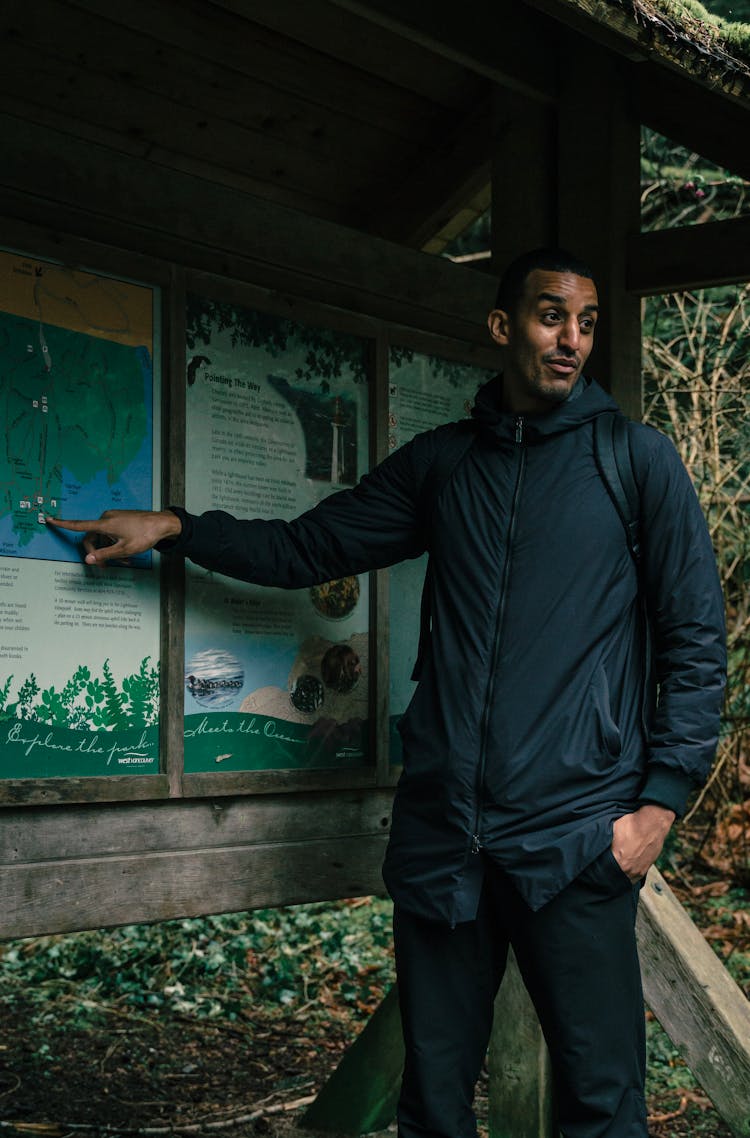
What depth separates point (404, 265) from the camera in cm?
399

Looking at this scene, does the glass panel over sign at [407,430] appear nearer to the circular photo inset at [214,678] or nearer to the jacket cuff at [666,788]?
the circular photo inset at [214,678]

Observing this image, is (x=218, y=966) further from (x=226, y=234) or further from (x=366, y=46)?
(x=366, y=46)

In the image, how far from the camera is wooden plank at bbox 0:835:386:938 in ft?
10.3

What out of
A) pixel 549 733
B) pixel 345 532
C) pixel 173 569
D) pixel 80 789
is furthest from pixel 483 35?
pixel 80 789

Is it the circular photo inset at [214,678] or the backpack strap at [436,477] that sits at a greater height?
the backpack strap at [436,477]

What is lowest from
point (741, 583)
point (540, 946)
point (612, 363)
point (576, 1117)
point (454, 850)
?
point (576, 1117)

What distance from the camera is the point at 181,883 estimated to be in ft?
11.1

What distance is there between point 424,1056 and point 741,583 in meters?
5.48

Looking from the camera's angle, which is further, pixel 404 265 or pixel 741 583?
pixel 741 583

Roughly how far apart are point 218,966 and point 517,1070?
3.39 m

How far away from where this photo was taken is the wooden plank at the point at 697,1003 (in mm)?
3643

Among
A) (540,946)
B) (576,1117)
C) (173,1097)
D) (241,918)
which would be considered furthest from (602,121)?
(241,918)

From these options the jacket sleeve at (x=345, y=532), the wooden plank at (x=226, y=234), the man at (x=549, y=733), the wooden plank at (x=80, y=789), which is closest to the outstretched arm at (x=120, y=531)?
the man at (x=549, y=733)

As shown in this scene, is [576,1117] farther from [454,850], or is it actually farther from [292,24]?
[292,24]
